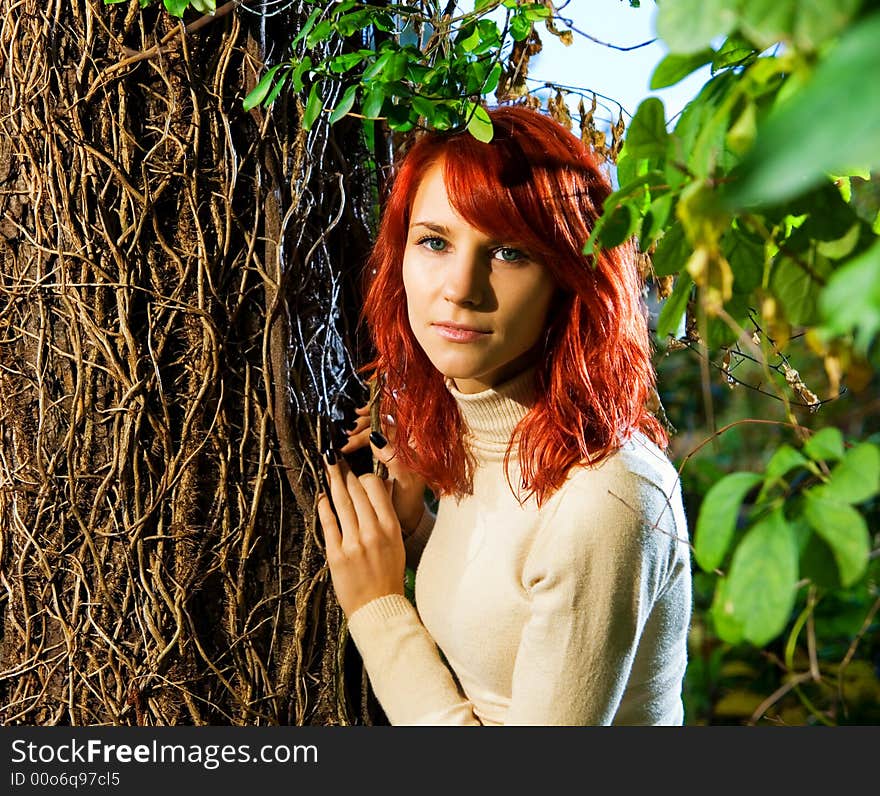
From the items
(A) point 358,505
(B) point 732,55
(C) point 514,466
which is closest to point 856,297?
(B) point 732,55

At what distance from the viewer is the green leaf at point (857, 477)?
0.54 meters

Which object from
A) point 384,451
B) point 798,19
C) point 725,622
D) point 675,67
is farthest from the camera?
point 384,451

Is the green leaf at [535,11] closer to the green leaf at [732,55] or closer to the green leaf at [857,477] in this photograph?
the green leaf at [732,55]

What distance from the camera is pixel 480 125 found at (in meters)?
1.00

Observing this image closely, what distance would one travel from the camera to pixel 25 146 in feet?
3.70

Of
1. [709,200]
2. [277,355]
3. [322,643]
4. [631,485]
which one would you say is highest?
[709,200]

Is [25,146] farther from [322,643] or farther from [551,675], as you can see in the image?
[551,675]

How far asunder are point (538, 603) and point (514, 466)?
0.18 meters

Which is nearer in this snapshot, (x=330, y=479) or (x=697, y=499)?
(x=330, y=479)

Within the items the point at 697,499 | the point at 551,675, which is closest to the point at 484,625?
the point at 551,675

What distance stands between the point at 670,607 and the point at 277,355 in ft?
1.82

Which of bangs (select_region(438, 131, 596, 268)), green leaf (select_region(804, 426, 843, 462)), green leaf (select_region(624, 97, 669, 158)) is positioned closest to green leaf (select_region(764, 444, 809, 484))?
green leaf (select_region(804, 426, 843, 462))

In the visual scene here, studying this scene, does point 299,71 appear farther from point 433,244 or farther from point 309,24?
point 433,244

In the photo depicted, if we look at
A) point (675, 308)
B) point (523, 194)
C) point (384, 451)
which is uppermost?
point (523, 194)
